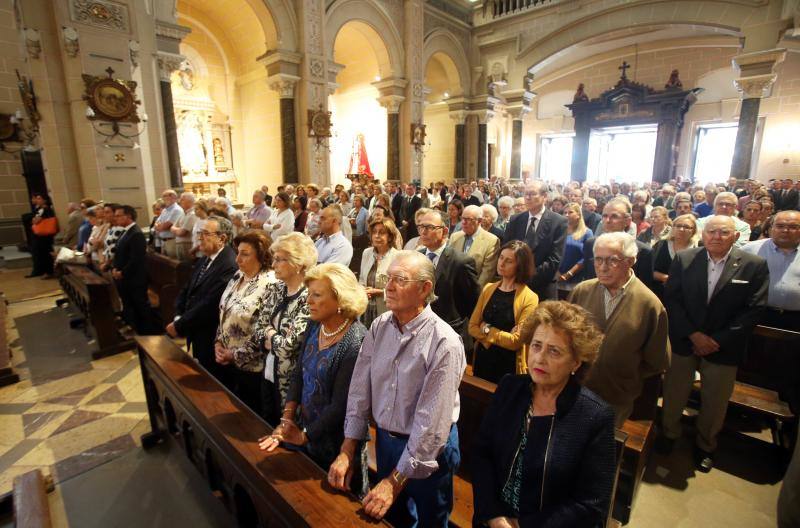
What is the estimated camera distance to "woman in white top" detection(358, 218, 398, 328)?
316 cm

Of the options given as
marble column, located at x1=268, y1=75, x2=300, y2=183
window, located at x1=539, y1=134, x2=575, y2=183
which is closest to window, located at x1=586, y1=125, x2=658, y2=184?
window, located at x1=539, y1=134, x2=575, y2=183

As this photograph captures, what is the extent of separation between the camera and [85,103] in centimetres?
670

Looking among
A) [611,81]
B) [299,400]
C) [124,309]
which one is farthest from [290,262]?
[611,81]

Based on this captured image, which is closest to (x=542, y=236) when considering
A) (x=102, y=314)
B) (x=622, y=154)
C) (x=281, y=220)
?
(x=281, y=220)

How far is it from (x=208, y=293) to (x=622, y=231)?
3732mm

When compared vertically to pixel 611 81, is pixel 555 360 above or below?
below

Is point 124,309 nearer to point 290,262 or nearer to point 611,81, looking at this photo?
point 290,262

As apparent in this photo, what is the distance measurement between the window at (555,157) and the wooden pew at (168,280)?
1889 centimetres

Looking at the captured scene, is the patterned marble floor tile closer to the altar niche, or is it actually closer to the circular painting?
the circular painting

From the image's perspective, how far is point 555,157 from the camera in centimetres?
2066

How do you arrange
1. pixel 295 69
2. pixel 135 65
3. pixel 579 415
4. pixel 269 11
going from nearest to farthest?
pixel 579 415 → pixel 135 65 → pixel 269 11 → pixel 295 69

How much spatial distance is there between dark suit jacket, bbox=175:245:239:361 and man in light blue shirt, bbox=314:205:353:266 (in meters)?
0.98

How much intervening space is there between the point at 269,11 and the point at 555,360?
36.1 feet

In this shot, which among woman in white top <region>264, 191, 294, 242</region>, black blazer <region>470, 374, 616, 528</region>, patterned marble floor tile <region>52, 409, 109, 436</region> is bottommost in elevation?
patterned marble floor tile <region>52, 409, 109, 436</region>
